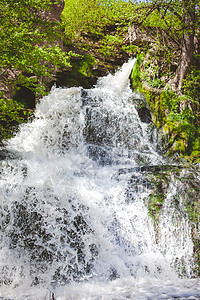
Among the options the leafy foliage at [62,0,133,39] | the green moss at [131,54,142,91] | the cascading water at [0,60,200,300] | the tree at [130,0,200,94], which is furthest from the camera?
the leafy foliage at [62,0,133,39]

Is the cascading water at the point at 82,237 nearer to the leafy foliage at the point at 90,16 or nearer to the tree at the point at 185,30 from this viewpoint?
the tree at the point at 185,30

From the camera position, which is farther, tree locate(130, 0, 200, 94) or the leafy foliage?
the leafy foliage

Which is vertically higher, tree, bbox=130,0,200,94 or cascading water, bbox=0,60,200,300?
tree, bbox=130,0,200,94

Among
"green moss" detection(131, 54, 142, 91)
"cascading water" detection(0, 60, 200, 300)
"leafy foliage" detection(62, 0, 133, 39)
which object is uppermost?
"leafy foliage" detection(62, 0, 133, 39)

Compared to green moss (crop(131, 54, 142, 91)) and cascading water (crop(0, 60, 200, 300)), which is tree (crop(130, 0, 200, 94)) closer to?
green moss (crop(131, 54, 142, 91))

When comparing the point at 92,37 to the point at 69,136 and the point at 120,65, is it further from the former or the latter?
the point at 69,136

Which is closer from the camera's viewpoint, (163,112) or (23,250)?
(23,250)

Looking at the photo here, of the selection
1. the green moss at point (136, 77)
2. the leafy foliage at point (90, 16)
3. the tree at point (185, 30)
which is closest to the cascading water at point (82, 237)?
the green moss at point (136, 77)

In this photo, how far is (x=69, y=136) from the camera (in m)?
7.29

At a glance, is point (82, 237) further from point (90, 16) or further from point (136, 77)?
point (90, 16)

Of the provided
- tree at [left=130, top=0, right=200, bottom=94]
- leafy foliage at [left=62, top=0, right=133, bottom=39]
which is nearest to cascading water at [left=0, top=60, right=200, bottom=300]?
tree at [left=130, top=0, right=200, bottom=94]

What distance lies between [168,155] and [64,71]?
5284 mm

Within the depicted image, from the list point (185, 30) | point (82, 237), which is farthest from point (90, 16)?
point (82, 237)

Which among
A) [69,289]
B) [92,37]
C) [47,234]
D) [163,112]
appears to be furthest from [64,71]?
[69,289]
